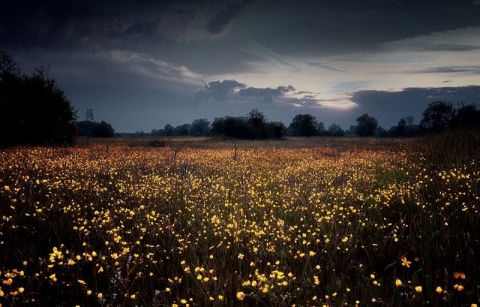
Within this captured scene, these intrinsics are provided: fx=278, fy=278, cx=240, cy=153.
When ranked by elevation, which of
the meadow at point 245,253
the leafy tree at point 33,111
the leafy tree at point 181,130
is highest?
the leafy tree at point 181,130

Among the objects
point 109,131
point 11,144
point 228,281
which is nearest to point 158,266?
point 228,281

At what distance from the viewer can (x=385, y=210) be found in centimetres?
573

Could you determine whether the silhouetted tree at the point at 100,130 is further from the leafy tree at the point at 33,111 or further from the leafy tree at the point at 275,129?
the leafy tree at the point at 33,111

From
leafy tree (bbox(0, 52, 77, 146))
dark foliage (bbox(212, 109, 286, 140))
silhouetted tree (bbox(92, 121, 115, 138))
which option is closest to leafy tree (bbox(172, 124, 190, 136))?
silhouetted tree (bbox(92, 121, 115, 138))

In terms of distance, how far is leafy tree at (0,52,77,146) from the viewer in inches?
897

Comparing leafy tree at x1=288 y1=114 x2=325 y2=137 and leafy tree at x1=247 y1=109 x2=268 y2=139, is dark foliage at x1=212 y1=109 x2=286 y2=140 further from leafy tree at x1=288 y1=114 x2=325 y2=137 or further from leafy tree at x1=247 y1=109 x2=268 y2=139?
leafy tree at x1=288 y1=114 x2=325 y2=137

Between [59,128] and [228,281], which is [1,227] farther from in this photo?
[59,128]

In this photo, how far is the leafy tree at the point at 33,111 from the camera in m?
22.8

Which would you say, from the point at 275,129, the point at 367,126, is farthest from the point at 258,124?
the point at 367,126

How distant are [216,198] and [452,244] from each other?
183 inches

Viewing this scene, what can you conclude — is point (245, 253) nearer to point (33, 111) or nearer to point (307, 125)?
point (33, 111)

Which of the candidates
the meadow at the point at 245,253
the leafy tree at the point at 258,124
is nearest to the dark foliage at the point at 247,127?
the leafy tree at the point at 258,124

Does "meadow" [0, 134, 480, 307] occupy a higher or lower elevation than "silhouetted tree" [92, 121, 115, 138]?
lower

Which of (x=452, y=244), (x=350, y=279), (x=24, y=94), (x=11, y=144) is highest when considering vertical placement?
(x=24, y=94)
